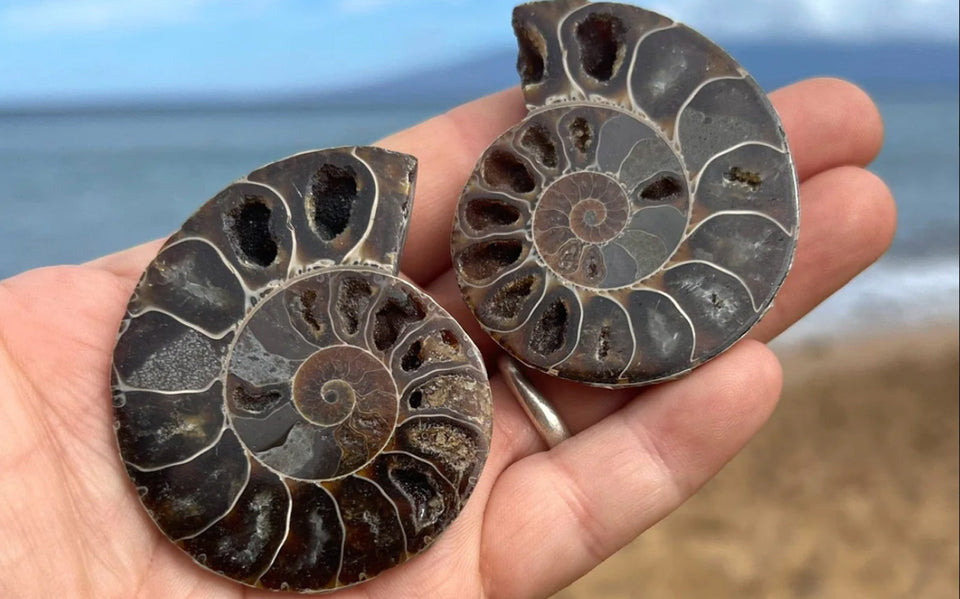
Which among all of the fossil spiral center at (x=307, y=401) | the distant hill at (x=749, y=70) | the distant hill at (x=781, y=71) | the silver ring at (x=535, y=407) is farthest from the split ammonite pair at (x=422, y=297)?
the distant hill at (x=781, y=71)

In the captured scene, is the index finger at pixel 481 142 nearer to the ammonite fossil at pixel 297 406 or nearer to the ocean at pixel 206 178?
the ammonite fossil at pixel 297 406

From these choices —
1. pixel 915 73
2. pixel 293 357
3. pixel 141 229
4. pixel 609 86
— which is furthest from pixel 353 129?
pixel 915 73

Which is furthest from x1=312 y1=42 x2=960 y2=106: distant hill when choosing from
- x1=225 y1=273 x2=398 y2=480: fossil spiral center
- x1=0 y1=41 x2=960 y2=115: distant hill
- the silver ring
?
x1=225 y1=273 x2=398 y2=480: fossil spiral center

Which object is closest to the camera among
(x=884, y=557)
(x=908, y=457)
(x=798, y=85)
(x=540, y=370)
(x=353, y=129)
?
(x=540, y=370)

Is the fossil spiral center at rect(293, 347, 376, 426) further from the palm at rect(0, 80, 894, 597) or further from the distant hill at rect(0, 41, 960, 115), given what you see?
the distant hill at rect(0, 41, 960, 115)

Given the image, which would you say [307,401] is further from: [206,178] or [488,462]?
A: [206,178]

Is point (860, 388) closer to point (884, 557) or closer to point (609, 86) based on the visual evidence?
point (884, 557)
